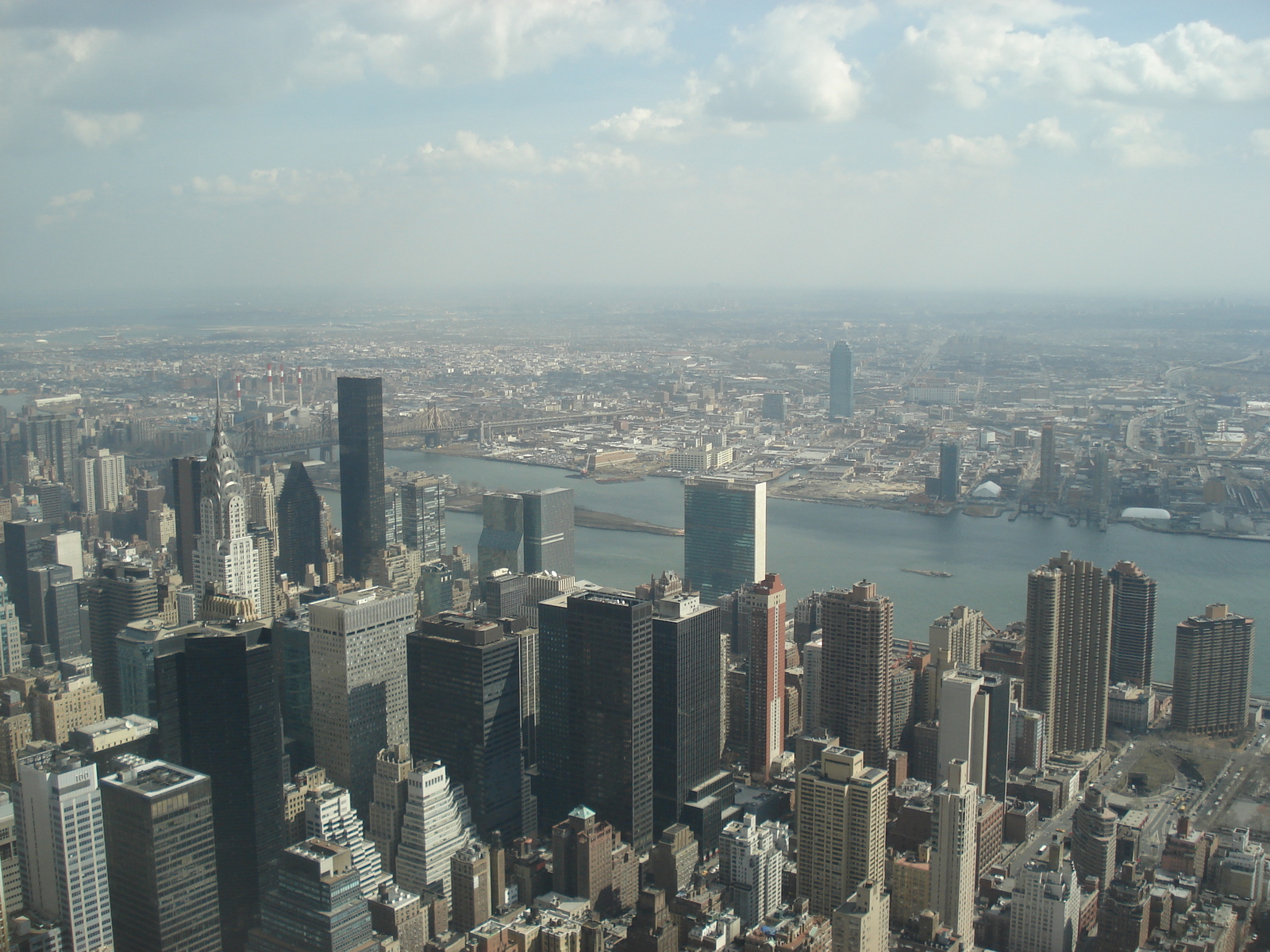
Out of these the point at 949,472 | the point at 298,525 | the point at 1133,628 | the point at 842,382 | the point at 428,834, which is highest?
the point at 842,382

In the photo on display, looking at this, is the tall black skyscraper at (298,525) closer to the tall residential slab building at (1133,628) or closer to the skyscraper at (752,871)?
the skyscraper at (752,871)

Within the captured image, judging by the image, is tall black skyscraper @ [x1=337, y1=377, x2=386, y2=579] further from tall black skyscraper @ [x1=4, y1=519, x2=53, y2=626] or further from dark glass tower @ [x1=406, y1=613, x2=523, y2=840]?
dark glass tower @ [x1=406, y1=613, x2=523, y2=840]

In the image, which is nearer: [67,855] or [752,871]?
[67,855]

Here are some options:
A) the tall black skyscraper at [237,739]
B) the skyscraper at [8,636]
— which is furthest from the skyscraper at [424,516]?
the tall black skyscraper at [237,739]

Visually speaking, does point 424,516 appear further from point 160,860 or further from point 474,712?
point 160,860

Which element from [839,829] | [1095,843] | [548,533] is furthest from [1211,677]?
[548,533]

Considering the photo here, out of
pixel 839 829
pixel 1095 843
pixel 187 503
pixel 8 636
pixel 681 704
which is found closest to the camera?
pixel 839 829
